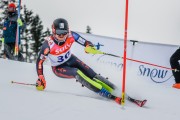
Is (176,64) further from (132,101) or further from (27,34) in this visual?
(27,34)

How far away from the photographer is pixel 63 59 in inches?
263

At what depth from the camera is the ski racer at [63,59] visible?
6223 mm

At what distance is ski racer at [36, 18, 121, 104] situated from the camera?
622cm

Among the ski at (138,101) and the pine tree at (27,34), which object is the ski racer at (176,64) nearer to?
the ski at (138,101)

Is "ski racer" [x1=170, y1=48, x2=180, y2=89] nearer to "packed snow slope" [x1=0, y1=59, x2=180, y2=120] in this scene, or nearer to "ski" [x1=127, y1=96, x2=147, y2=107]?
"packed snow slope" [x1=0, y1=59, x2=180, y2=120]

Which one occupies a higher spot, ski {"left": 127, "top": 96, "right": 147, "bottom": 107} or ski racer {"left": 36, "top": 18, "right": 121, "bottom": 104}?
ski racer {"left": 36, "top": 18, "right": 121, "bottom": 104}

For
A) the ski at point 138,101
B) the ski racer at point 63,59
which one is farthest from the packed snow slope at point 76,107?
the ski racer at point 63,59

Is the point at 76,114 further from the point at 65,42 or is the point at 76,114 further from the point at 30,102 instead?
the point at 65,42

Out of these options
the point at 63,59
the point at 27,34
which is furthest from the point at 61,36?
the point at 27,34

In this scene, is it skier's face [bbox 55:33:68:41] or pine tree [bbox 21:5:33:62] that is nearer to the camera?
skier's face [bbox 55:33:68:41]

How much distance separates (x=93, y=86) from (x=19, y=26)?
5.92 metres

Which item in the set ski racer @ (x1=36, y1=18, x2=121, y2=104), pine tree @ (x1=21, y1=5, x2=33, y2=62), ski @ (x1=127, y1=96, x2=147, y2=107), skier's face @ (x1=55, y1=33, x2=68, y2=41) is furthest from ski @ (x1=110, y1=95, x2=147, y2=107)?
pine tree @ (x1=21, y1=5, x2=33, y2=62)

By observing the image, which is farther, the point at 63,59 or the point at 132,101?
the point at 63,59

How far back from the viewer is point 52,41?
651cm
